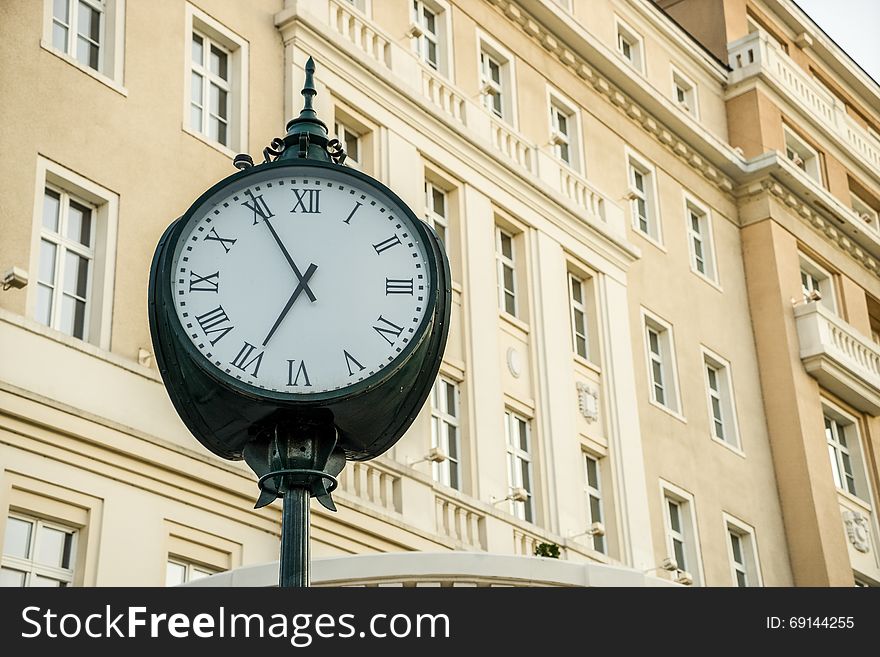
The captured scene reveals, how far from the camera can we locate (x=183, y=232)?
334 centimetres

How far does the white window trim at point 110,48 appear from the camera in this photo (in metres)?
17.9

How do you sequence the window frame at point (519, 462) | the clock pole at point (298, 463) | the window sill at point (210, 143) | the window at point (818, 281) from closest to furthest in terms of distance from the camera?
the clock pole at point (298, 463)
the window sill at point (210, 143)
the window frame at point (519, 462)
the window at point (818, 281)

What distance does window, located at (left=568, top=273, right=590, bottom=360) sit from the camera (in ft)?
84.0

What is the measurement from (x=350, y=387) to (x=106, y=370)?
13.9 meters

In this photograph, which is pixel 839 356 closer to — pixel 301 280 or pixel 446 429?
pixel 446 429

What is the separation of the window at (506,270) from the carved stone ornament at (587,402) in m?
1.65

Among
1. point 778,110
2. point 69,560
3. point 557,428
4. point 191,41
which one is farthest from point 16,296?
point 778,110

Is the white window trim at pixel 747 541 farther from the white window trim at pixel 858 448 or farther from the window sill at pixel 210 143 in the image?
the window sill at pixel 210 143

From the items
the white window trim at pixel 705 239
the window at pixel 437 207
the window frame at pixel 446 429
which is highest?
the white window trim at pixel 705 239

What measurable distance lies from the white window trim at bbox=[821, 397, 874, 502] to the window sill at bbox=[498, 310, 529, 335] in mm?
9941

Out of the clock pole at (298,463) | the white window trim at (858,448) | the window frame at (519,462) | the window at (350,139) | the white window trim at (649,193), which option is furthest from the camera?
the white window trim at (858,448)

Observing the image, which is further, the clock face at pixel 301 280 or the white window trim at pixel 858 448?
the white window trim at pixel 858 448

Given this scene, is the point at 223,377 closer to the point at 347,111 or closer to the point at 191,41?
the point at 191,41

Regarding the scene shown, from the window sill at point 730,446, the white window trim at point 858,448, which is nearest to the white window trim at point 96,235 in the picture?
the window sill at point 730,446
